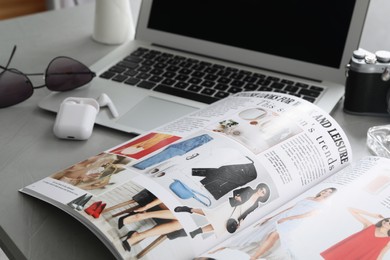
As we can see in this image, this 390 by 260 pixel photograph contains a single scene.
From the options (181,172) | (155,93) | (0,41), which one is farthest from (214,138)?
(0,41)

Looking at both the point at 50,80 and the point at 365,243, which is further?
the point at 50,80

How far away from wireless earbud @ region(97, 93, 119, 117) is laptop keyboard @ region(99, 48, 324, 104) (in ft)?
0.27

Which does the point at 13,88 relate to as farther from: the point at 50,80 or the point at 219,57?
the point at 219,57

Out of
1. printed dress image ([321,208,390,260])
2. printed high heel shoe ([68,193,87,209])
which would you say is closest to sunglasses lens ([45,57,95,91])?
printed high heel shoe ([68,193,87,209])

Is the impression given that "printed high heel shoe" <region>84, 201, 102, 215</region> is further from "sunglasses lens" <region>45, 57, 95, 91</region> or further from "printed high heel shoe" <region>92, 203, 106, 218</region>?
"sunglasses lens" <region>45, 57, 95, 91</region>

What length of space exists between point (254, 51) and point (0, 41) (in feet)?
1.56

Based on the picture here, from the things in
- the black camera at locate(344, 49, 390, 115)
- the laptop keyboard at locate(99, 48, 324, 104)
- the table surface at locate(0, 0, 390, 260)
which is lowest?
the table surface at locate(0, 0, 390, 260)

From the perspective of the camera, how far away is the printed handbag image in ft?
1.78

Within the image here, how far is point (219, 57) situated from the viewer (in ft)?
3.05

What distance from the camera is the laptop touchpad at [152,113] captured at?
76 centimetres

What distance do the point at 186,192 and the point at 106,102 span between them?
0.28 metres

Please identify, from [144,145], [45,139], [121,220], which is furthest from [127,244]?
[45,139]

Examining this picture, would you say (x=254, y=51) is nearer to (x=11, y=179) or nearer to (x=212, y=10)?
(x=212, y=10)

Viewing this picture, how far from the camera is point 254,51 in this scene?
90 centimetres
